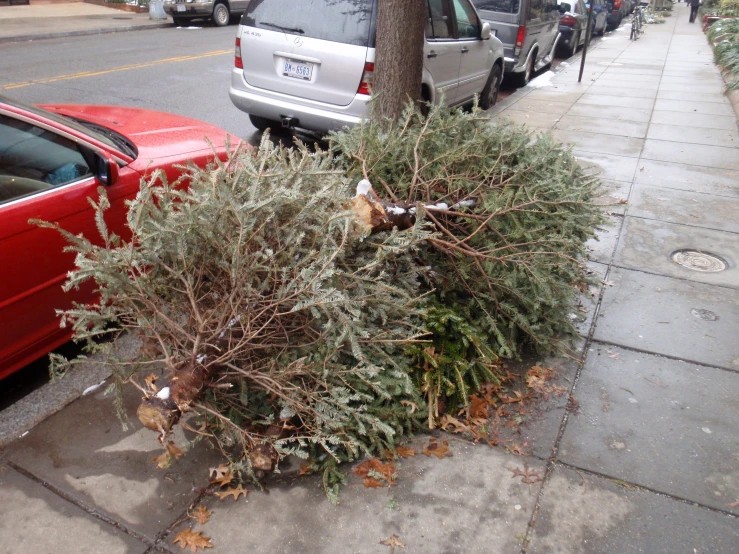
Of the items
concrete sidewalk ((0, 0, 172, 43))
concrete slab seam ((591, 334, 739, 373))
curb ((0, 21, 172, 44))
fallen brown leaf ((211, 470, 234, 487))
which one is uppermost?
concrete sidewalk ((0, 0, 172, 43))

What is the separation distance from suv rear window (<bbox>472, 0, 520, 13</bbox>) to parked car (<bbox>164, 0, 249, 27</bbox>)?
34.0 ft

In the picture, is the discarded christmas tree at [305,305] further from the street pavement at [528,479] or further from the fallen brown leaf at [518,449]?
the fallen brown leaf at [518,449]

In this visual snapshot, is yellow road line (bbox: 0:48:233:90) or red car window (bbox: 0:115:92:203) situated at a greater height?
red car window (bbox: 0:115:92:203)

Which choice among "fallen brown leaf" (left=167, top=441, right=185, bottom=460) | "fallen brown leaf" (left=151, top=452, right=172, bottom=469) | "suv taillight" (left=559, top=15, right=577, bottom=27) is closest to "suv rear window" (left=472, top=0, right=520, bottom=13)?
"suv taillight" (left=559, top=15, right=577, bottom=27)

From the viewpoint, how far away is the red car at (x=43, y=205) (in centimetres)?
352

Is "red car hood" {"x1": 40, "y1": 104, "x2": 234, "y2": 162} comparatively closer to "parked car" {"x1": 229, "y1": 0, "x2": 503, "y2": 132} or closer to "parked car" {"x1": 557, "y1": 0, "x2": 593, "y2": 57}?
"parked car" {"x1": 229, "y1": 0, "x2": 503, "y2": 132}

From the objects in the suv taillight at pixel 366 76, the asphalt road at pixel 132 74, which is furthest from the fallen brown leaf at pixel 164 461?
the asphalt road at pixel 132 74

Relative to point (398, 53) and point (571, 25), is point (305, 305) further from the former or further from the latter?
point (571, 25)

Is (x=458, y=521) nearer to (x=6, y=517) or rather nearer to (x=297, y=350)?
(x=297, y=350)

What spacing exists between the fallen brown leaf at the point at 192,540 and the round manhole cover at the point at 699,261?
4383 millimetres

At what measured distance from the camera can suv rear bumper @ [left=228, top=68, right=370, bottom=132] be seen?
704 cm

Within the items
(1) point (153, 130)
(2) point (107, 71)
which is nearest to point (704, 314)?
(1) point (153, 130)

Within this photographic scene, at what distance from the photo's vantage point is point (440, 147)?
14.1 feet

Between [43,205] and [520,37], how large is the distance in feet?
33.5
